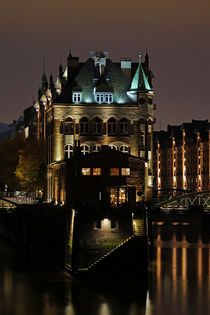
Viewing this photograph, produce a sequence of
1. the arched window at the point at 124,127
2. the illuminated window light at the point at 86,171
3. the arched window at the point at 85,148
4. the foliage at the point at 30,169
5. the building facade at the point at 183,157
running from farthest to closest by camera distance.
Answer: the building facade at the point at 183,157 → the foliage at the point at 30,169 → the arched window at the point at 124,127 → the arched window at the point at 85,148 → the illuminated window light at the point at 86,171

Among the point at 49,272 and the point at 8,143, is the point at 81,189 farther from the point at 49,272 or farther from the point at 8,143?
the point at 8,143

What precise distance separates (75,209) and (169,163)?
11755 cm

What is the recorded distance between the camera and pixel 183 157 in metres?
168

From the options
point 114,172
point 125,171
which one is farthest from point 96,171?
point 125,171

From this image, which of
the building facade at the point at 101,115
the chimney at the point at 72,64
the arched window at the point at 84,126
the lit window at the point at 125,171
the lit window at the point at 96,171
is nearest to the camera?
the lit window at the point at 96,171

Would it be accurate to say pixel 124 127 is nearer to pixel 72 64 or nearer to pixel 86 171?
pixel 72 64

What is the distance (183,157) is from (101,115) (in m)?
63.6

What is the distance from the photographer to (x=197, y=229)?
117938 mm

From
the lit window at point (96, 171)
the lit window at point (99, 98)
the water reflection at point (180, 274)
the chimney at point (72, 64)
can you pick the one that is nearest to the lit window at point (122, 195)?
the lit window at point (96, 171)

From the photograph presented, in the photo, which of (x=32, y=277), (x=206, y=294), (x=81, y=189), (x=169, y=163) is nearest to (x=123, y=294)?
(x=206, y=294)

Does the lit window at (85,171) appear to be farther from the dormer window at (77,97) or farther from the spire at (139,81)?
the spire at (139,81)

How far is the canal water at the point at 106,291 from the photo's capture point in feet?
177

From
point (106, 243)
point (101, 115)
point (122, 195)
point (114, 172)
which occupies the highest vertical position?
point (101, 115)

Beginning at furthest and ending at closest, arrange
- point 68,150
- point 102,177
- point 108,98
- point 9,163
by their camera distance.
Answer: point 9,163, point 108,98, point 68,150, point 102,177
